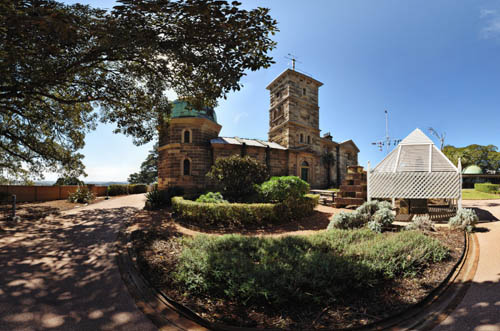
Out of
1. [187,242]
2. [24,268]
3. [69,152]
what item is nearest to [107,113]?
[69,152]

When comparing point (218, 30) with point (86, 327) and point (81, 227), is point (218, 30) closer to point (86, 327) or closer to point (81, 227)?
point (86, 327)

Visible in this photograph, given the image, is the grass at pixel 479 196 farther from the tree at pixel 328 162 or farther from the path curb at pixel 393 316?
the path curb at pixel 393 316

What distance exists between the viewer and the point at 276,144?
22.9 m

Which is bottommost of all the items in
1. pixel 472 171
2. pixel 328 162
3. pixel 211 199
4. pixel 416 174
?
pixel 211 199

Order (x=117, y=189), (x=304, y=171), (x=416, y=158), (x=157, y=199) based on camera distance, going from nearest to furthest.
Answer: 1. (x=416, y=158)
2. (x=157, y=199)
3. (x=304, y=171)
4. (x=117, y=189)

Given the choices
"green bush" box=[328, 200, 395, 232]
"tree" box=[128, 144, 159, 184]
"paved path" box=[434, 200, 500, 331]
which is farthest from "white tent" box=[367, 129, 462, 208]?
"tree" box=[128, 144, 159, 184]

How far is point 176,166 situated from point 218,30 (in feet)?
43.8

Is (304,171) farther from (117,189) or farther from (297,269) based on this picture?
(117,189)

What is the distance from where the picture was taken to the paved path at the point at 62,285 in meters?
2.69

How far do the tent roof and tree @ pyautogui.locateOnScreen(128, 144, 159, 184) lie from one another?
124 feet

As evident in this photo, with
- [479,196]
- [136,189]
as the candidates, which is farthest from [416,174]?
[136,189]

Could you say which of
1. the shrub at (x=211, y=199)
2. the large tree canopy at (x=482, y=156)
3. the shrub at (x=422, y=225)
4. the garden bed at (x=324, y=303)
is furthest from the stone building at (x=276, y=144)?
the large tree canopy at (x=482, y=156)

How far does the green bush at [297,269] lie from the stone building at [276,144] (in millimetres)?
12006

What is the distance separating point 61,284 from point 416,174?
11612 millimetres
